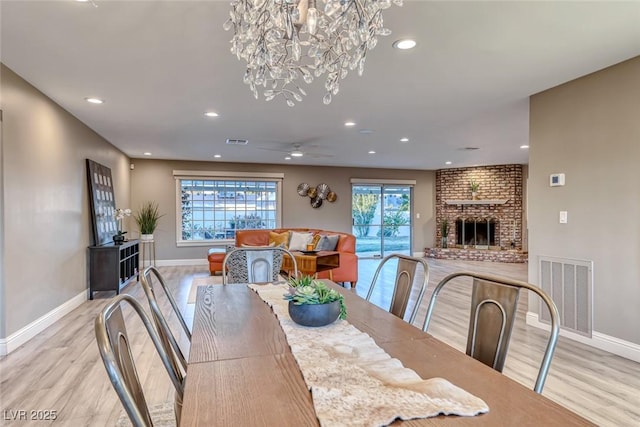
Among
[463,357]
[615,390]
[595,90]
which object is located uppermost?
[595,90]

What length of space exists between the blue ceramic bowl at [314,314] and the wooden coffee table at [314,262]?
12.7ft

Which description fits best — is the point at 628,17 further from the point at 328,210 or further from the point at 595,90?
the point at 328,210

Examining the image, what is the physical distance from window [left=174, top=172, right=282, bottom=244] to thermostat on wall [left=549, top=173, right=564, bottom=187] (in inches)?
245

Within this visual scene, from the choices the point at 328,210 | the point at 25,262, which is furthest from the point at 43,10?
the point at 328,210

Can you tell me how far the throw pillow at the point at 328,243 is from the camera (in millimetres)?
6172

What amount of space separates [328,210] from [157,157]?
4169 millimetres

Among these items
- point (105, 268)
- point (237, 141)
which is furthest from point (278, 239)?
point (105, 268)

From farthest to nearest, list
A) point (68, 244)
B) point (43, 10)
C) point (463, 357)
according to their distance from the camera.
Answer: point (68, 244) < point (43, 10) < point (463, 357)

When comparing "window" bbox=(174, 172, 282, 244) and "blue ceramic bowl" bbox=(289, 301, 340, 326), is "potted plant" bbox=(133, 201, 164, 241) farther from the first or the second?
"blue ceramic bowl" bbox=(289, 301, 340, 326)

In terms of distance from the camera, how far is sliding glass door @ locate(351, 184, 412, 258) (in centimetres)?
976

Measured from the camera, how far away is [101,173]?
5551mm

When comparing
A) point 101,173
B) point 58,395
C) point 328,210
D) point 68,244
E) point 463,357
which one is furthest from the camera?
point 328,210

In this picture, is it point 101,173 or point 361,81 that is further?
point 101,173

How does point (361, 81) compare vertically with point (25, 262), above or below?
above
